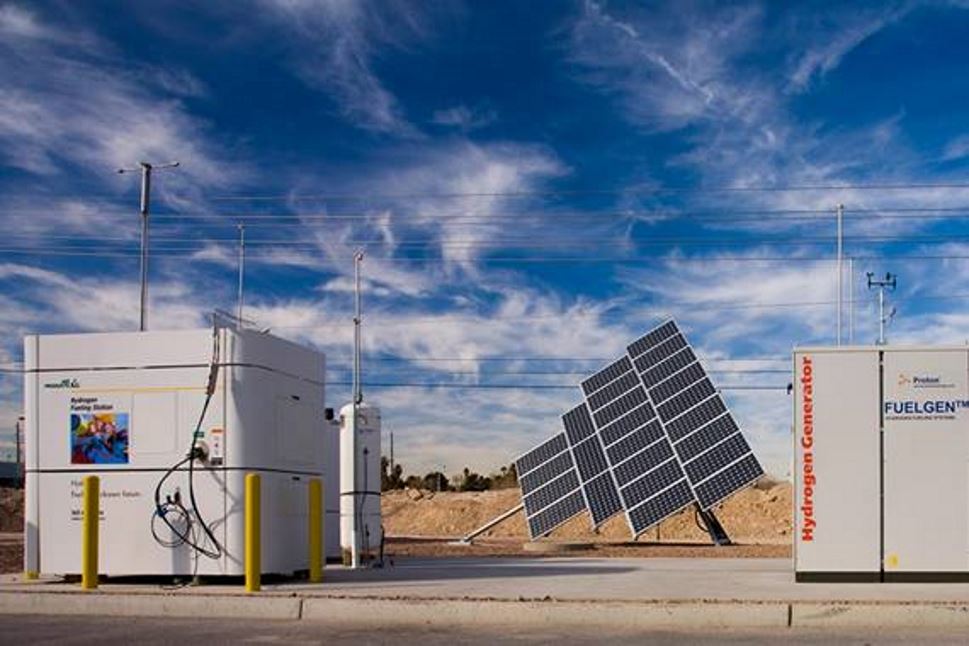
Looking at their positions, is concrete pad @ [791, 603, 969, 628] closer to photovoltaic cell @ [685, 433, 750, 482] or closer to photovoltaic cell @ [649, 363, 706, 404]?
photovoltaic cell @ [685, 433, 750, 482]

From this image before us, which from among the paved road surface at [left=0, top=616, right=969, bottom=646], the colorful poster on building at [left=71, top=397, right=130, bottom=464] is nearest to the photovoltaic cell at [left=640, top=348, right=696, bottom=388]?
the colorful poster on building at [left=71, top=397, right=130, bottom=464]

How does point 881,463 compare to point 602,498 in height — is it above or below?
above

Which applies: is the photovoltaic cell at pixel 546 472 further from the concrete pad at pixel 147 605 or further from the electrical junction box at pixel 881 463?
the concrete pad at pixel 147 605

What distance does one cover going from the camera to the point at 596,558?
25.2 meters

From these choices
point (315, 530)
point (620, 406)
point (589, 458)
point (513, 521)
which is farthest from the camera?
point (513, 521)

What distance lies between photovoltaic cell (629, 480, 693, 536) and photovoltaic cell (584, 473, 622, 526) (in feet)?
2.11

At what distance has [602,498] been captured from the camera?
29.2 meters

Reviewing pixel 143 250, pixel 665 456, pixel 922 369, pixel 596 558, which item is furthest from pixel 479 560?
pixel 922 369

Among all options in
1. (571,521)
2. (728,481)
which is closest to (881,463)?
(728,481)

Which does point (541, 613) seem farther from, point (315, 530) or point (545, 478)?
point (545, 478)

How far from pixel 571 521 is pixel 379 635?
1305 inches

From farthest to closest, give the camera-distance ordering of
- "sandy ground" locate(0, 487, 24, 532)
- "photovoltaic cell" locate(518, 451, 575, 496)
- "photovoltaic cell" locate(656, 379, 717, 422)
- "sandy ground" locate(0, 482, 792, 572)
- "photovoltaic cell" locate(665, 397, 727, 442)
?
"sandy ground" locate(0, 487, 24, 532)
"sandy ground" locate(0, 482, 792, 572)
"photovoltaic cell" locate(518, 451, 575, 496)
"photovoltaic cell" locate(656, 379, 717, 422)
"photovoltaic cell" locate(665, 397, 727, 442)

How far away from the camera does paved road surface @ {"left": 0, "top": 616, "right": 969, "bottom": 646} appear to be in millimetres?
11477

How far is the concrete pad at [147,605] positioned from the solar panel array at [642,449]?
15379 millimetres
